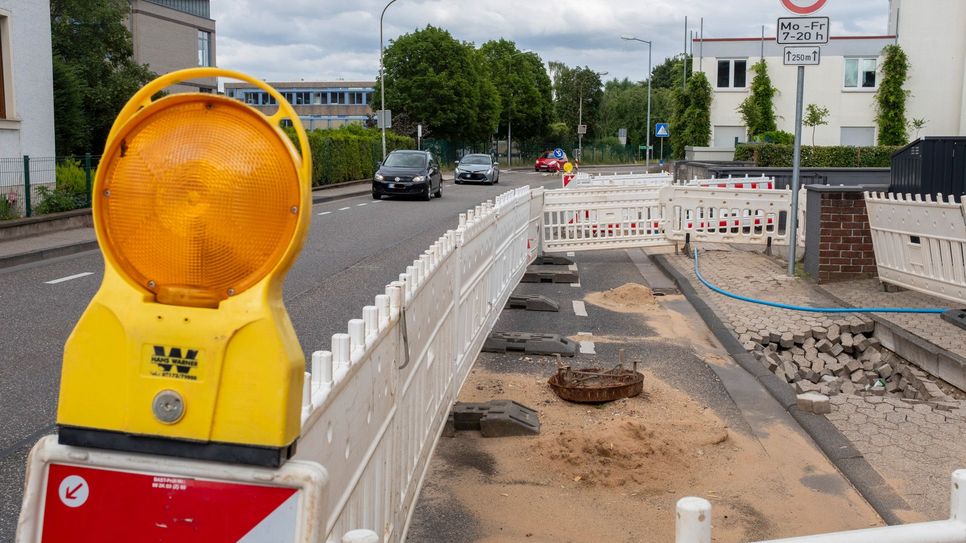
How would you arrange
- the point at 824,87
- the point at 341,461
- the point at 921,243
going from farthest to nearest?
the point at 824,87 < the point at 921,243 < the point at 341,461

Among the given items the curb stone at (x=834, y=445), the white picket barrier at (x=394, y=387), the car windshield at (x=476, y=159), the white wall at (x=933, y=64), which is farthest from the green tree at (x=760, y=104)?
the white picket barrier at (x=394, y=387)

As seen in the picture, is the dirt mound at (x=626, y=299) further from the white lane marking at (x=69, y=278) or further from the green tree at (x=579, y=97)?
the green tree at (x=579, y=97)

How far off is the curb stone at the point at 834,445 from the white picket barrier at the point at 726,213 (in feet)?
19.5

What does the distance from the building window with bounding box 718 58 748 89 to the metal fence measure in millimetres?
39144

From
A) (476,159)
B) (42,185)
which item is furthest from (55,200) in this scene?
(476,159)

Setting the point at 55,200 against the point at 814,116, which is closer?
the point at 55,200

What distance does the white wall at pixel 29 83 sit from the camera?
1995cm

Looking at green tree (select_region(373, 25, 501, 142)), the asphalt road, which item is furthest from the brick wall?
green tree (select_region(373, 25, 501, 142))

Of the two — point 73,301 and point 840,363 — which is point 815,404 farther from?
point 73,301

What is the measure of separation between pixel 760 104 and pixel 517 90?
3964 centimetres

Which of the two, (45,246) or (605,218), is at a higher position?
(605,218)

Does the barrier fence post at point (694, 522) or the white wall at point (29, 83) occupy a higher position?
the white wall at point (29, 83)

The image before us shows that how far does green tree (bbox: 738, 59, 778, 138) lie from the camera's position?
51.3 metres

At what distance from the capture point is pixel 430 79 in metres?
64.3
